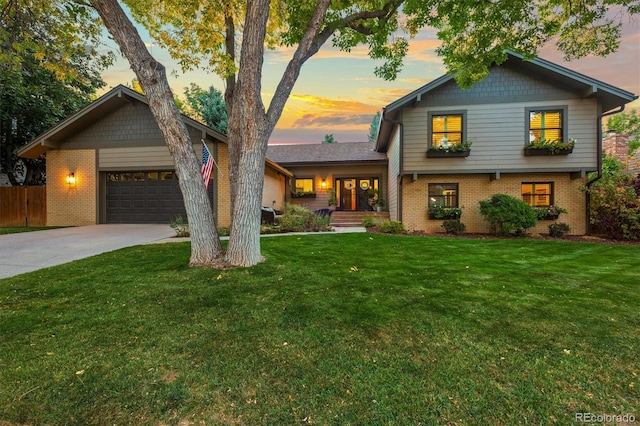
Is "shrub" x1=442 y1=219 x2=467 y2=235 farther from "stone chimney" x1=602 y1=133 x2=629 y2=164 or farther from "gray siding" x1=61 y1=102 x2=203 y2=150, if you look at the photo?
"gray siding" x1=61 y1=102 x2=203 y2=150

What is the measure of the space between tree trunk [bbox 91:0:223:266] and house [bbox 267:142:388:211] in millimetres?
11057

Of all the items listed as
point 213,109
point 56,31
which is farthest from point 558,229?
point 213,109

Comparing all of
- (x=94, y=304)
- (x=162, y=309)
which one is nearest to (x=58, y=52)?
(x=94, y=304)

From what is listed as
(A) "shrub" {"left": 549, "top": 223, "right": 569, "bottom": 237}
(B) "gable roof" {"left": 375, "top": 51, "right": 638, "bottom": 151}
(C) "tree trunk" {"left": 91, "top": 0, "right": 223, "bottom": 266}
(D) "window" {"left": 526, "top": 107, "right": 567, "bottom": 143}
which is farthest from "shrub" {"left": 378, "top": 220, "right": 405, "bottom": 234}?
(C) "tree trunk" {"left": 91, "top": 0, "right": 223, "bottom": 266}

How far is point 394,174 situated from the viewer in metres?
12.4

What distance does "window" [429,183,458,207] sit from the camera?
10805 millimetres

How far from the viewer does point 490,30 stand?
247 inches

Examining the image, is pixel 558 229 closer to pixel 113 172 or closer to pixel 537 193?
pixel 537 193

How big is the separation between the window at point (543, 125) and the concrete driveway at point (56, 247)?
12539 millimetres

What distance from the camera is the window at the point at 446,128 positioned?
1037cm

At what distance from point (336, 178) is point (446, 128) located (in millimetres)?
6489

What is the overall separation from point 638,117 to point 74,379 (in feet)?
A: 82.2

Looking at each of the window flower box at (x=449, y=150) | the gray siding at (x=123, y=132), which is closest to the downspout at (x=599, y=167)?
the window flower box at (x=449, y=150)

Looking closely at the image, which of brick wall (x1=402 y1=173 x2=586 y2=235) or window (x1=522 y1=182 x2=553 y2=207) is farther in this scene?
window (x1=522 y1=182 x2=553 y2=207)
